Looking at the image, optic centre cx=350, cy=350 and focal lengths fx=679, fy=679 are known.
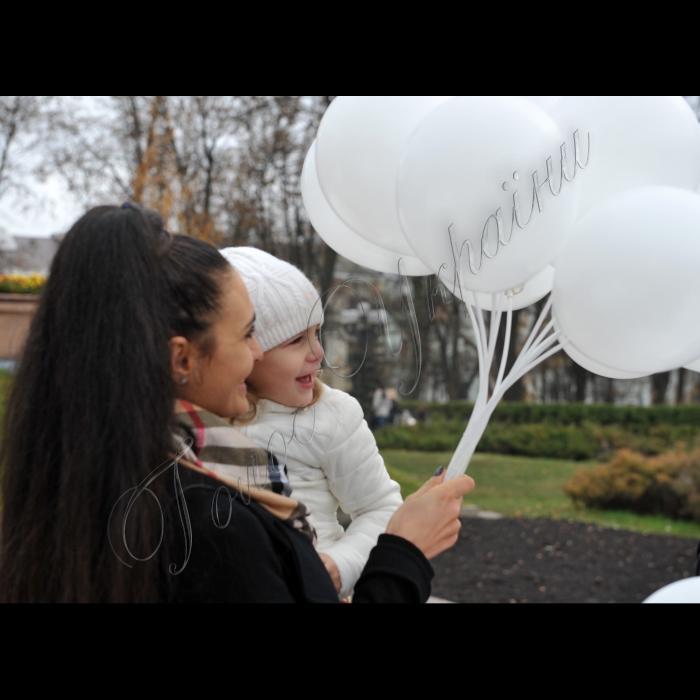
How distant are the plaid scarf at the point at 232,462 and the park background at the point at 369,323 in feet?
1.20

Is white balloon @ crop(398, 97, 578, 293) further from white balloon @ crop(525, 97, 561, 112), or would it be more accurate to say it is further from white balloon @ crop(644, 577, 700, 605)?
white balloon @ crop(644, 577, 700, 605)

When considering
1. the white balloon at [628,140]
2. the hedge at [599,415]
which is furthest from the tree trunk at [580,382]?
the white balloon at [628,140]

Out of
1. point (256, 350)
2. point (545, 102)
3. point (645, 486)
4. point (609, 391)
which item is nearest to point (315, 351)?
point (256, 350)

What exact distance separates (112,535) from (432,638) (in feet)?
2.25

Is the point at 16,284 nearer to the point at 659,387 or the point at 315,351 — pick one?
the point at 315,351

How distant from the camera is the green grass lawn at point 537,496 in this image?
5.89 metres

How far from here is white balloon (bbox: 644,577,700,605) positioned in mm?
1142

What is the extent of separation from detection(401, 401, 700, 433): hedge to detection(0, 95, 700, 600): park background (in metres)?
0.02

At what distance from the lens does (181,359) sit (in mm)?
1098

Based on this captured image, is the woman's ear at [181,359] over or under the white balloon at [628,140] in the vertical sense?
under

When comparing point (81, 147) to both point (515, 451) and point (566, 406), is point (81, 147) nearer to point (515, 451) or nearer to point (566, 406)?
point (515, 451)

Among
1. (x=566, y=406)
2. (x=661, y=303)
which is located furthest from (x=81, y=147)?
(x=661, y=303)

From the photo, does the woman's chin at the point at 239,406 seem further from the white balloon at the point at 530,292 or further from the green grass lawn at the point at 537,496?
the green grass lawn at the point at 537,496

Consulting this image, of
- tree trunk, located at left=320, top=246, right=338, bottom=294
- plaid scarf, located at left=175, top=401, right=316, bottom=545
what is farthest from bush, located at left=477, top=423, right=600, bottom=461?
plaid scarf, located at left=175, top=401, right=316, bottom=545
